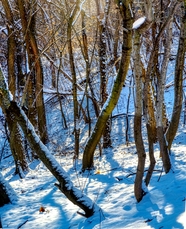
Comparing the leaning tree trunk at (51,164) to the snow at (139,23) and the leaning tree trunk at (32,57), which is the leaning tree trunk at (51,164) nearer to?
the snow at (139,23)

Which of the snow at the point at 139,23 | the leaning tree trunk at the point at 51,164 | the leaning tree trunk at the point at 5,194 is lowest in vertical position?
the leaning tree trunk at the point at 5,194

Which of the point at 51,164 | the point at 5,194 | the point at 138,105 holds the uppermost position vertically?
the point at 138,105

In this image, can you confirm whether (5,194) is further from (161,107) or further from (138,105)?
(161,107)

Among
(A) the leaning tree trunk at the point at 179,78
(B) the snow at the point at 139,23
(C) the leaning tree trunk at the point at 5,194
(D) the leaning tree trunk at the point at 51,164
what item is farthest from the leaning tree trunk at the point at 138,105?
(C) the leaning tree trunk at the point at 5,194

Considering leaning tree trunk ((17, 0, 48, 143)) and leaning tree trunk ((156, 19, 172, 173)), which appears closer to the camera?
leaning tree trunk ((156, 19, 172, 173))

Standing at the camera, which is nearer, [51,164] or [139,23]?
[139,23]

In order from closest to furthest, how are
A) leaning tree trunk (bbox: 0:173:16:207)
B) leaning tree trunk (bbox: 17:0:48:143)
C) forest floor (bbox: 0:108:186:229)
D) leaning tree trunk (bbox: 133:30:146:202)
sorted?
forest floor (bbox: 0:108:186:229) < leaning tree trunk (bbox: 133:30:146:202) < leaning tree trunk (bbox: 0:173:16:207) < leaning tree trunk (bbox: 17:0:48:143)

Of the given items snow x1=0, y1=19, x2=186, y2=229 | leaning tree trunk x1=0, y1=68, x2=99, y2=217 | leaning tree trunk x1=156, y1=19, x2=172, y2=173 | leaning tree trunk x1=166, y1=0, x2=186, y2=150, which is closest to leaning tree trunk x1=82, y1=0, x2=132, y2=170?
snow x1=0, y1=19, x2=186, y2=229

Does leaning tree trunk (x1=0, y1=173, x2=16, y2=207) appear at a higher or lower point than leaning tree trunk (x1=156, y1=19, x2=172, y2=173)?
lower

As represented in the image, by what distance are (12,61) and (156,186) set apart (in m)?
5.84

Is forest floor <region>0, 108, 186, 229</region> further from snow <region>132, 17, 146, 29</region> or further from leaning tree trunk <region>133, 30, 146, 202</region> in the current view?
snow <region>132, 17, 146, 29</region>

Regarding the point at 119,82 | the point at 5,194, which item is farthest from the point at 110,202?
the point at 5,194

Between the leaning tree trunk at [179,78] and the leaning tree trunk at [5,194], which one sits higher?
the leaning tree trunk at [179,78]

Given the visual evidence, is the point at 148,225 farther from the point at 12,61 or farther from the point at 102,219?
the point at 12,61
